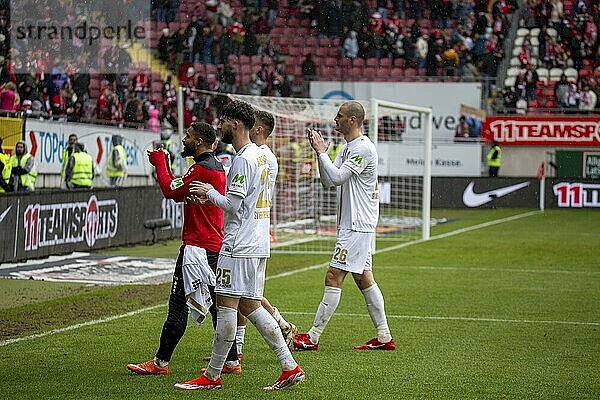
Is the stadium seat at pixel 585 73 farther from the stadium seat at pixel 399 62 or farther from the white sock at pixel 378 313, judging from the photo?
the white sock at pixel 378 313

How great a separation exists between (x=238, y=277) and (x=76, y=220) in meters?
11.0

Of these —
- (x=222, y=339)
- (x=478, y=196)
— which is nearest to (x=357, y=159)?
(x=222, y=339)

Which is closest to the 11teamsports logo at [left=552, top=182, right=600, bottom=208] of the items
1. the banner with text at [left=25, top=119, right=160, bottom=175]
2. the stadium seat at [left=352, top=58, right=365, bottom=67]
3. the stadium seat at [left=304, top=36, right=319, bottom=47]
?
the stadium seat at [left=352, top=58, right=365, bottom=67]

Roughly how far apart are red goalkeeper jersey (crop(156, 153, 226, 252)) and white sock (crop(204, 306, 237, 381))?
76 cm

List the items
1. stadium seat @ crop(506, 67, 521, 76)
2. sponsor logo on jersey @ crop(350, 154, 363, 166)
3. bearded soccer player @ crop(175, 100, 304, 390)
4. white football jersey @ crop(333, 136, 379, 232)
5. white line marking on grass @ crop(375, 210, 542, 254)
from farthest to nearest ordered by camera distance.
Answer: stadium seat @ crop(506, 67, 521, 76) → white line marking on grass @ crop(375, 210, 542, 254) → white football jersey @ crop(333, 136, 379, 232) → sponsor logo on jersey @ crop(350, 154, 363, 166) → bearded soccer player @ crop(175, 100, 304, 390)

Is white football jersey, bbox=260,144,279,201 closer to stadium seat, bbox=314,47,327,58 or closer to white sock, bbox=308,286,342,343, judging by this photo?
white sock, bbox=308,286,342,343

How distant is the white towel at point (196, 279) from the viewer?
25.3 ft

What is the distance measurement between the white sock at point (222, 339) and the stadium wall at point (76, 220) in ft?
29.4

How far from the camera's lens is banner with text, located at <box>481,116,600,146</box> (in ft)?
117

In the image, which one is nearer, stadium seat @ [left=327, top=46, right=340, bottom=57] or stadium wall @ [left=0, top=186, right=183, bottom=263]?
stadium wall @ [left=0, top=186, right=183, bottom=263]

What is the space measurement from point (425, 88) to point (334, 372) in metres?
30.3

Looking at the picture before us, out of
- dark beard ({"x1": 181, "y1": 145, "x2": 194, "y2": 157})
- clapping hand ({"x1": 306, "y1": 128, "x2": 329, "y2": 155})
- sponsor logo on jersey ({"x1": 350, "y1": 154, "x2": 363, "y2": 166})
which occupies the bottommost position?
sponsor logo on jersey ({"x1": 350, "y1": 154, "x2": 363, "y2": 166})

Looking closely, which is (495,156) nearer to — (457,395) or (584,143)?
(584,143)

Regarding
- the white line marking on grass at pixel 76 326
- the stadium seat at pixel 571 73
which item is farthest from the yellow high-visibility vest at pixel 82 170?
the stadium seat at pixel 571 73
